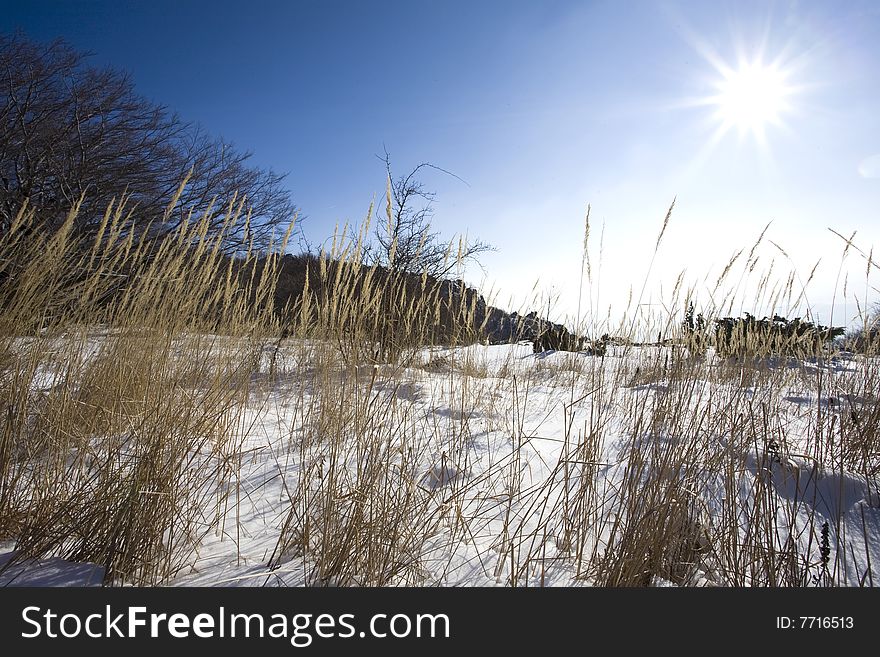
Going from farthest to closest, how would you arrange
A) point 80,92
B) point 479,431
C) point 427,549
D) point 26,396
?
point 80,92 < point 479,431 < point 26,396 < point 427,549

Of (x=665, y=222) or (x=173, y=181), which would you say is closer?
(x=665, y=222)

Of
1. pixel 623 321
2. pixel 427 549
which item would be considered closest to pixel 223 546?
pixel 427 549

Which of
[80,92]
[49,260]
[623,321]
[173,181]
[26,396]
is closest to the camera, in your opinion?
[26,396]

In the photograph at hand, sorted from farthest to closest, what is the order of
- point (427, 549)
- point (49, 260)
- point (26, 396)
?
point (49, 260) → point (26, 396) → point (427, 549)
